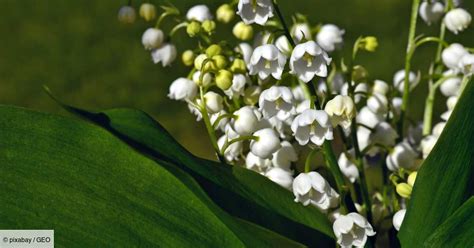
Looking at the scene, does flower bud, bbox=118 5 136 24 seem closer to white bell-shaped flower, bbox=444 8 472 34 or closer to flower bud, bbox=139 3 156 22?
flower bud, bbox=139 3 156 22

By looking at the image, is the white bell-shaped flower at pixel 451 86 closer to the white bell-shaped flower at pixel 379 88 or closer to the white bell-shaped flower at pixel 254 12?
the white bell-shaped flower at pixel 379 88

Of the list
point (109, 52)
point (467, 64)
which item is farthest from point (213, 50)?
point (109, 52)

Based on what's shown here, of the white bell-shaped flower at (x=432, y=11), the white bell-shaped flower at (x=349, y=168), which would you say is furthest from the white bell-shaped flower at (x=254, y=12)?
the white bell-shaped flower at (x=432, y=11)

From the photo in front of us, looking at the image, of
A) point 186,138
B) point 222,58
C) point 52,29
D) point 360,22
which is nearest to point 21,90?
point 52,29

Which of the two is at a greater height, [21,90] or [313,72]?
[313,72]

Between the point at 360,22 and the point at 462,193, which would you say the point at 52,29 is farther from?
the point at 462,193
